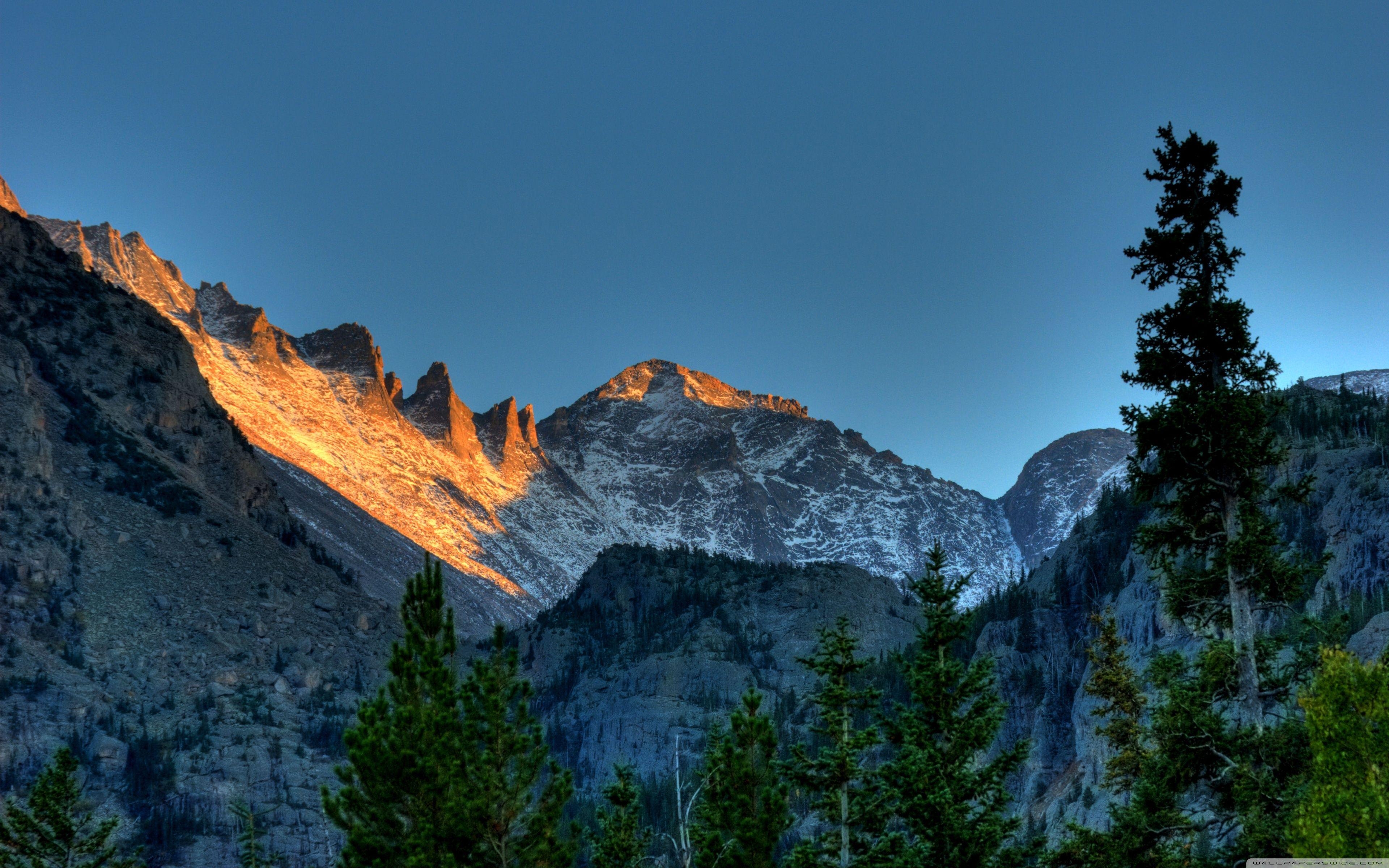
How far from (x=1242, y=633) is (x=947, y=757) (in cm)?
815

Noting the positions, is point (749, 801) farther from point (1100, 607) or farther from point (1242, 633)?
point (1100, 607)

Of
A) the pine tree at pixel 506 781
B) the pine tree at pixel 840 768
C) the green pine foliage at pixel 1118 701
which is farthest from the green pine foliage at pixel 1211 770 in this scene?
the pine tree at pixel 506 781

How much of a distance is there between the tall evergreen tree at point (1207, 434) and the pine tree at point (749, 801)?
12983 mm

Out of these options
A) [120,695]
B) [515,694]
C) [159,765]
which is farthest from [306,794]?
[515,694]

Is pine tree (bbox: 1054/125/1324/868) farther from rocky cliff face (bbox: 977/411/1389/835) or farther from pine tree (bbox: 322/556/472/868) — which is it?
rocky cliff face (bbox: 977/411/1389/835)

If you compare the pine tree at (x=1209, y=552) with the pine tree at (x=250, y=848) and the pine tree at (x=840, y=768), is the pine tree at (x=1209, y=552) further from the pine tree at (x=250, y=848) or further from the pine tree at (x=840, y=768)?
the pine tree at (x=250, y=848)

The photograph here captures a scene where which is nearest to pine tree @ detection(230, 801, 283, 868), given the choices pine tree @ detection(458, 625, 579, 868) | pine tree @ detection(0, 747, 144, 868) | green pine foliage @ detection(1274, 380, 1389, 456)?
pine tree @ detection(0, 747, 144, 868)

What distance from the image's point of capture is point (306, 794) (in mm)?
179125

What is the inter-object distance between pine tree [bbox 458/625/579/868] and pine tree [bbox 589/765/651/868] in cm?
618

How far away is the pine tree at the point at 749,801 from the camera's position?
1277 inches

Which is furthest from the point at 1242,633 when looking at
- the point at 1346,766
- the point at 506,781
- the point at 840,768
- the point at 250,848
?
the point at 250,848

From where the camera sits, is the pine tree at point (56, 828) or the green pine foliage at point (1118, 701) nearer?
the green pine foliage at point (1118, 701)

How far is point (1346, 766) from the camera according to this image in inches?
748

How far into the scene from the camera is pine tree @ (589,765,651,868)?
39.1m
